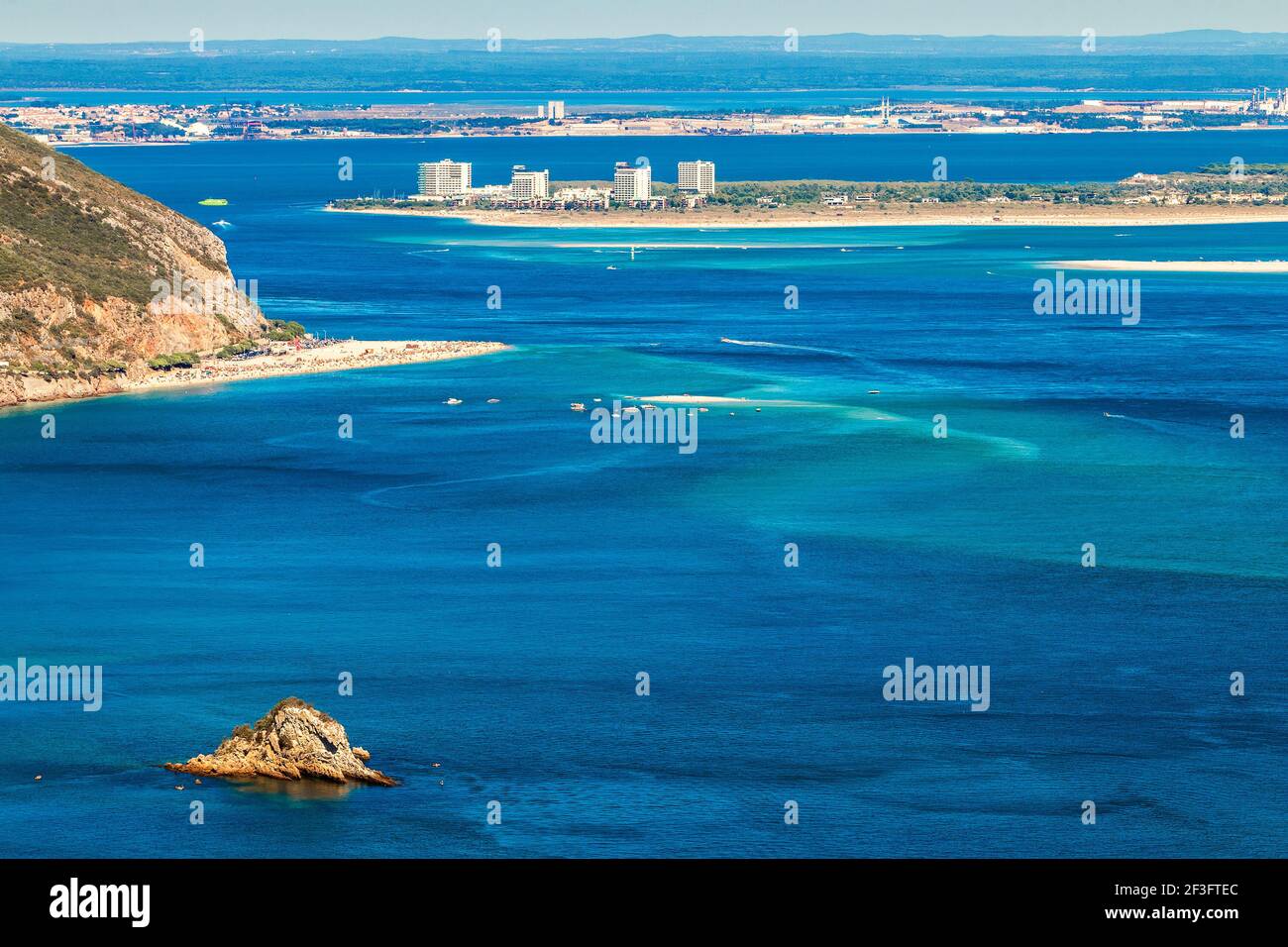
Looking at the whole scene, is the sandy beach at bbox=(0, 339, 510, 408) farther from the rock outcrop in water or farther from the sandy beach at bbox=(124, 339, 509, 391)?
the rock outcrop in water

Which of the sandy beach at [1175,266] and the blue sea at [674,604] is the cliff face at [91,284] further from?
the sandy beach at [1175,266]

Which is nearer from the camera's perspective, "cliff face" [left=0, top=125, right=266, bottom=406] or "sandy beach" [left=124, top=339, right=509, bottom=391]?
"cliff face" [left=0, top=125, right=266, bottom=406]

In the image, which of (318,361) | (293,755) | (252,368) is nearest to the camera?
(293,755)

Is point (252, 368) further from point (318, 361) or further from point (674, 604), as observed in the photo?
point (674, 604)

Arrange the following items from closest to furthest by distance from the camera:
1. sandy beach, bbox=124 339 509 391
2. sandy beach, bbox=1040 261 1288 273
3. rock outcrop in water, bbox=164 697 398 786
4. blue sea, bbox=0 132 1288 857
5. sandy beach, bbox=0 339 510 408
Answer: blue sea, bbox=0 132 1288 857
rock outcrop in water, bbox=164 697 398 786
sandy beach, bbox=0 339 510 408
sandy beach, bbox=124 339 509 391
sandy beach, bbox=1040 261 1288 273

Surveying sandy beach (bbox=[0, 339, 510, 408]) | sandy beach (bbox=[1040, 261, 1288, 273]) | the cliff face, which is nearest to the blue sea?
sandy beach (bbox=[0, 339, 510, 408])

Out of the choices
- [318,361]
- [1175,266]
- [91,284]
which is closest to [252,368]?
[318,361]

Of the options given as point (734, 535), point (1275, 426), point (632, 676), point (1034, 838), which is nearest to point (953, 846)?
point (1034, 838)
